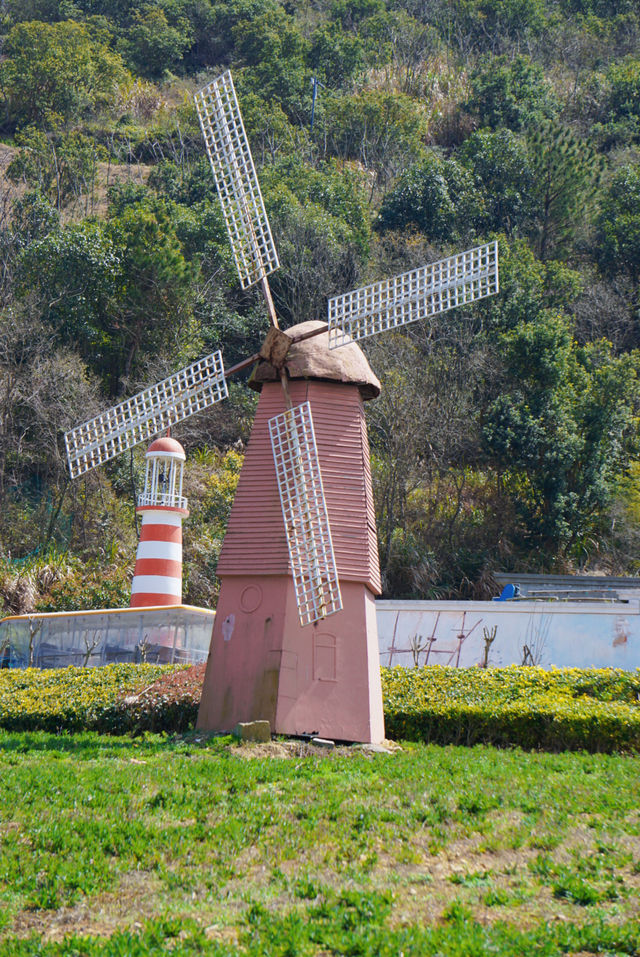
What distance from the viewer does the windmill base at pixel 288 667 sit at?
46.7 ft

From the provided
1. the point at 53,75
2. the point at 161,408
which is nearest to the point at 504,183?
the point at 53,75

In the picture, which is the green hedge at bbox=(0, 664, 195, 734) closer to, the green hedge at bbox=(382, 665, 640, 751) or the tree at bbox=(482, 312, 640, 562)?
the green hedge at bbox=(382, 665, 640, 751)

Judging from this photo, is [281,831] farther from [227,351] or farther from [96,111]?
[96,111]

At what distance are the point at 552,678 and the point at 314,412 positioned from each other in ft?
18.8

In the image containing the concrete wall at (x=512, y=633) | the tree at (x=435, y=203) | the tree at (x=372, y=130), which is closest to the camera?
the concrete wall at (x=512, y=633)

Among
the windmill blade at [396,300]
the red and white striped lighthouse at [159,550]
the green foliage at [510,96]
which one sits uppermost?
the green foliage at [510,96]

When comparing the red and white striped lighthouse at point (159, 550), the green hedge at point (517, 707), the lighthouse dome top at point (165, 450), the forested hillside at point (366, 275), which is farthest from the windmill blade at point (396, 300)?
the forested hillside at point (366, 275)

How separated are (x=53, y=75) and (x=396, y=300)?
145ft

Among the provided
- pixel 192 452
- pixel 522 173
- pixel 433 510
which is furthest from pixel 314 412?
pixel 522 173

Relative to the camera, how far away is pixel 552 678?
54.2ft

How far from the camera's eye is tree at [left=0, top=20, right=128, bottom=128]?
53000 mm

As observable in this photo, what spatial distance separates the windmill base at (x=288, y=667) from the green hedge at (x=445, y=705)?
41.5 inches

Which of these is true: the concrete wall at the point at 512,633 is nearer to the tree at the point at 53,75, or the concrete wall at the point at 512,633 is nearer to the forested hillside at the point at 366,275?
the forested hillside at the point at 366,275

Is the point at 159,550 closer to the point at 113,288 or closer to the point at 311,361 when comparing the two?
the point at 311,361
